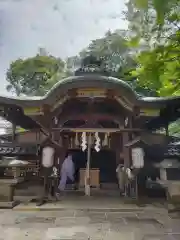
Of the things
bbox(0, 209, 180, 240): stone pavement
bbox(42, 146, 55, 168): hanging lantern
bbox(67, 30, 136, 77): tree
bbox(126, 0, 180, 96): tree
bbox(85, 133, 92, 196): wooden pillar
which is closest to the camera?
bbox(126, 0, 180, 96): tree

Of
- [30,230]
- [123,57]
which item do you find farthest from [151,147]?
[123,57]

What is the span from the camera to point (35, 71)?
33.1 m

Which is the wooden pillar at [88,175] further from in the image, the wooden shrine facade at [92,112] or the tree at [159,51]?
the tree at [159,51]

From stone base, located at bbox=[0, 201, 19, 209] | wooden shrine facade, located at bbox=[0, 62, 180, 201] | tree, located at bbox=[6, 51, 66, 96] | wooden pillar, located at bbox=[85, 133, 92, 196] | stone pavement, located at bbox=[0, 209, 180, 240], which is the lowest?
stone pavement, located at bbox=[0, 209, 180, 240]

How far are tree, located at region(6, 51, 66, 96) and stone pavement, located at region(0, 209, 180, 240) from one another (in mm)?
25543

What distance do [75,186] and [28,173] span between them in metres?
2.70

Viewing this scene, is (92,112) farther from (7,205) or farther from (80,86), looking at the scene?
(7,205)

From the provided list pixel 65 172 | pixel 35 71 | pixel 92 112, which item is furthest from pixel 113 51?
pixel 65 172

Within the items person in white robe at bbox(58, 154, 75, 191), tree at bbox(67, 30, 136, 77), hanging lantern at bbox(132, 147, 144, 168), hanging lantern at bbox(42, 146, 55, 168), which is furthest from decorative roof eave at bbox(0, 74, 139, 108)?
tree at bbox(67, 30, 136, 77)

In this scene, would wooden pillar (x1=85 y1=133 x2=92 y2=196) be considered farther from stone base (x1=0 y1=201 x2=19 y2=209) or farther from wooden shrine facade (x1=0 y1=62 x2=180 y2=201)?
stone base (x1=0 y1=201 x2=19 y2=209)

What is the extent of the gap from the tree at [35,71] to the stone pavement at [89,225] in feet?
83.8

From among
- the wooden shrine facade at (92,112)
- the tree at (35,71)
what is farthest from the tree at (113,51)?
the wooden shrine facade at (92,112)

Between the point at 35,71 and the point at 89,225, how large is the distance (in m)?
28.8

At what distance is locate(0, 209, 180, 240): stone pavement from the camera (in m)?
5.52
